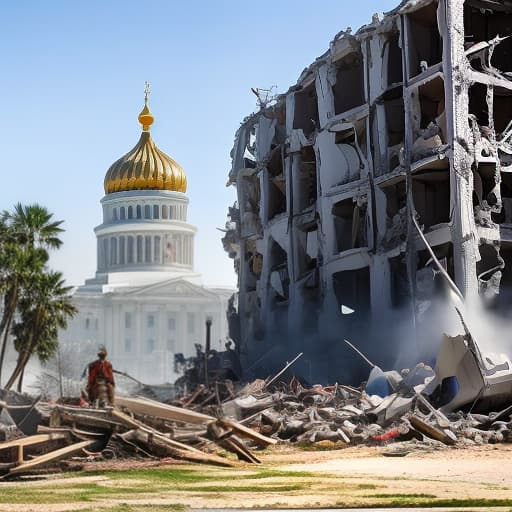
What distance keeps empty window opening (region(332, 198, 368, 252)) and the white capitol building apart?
66.8 m

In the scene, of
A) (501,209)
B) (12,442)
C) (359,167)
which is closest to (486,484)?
(12,442)

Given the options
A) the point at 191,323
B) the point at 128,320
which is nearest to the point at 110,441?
the point at 128,320

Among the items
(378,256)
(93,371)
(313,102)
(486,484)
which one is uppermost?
(313,102)

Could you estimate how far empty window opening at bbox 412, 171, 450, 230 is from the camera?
40.2 meters

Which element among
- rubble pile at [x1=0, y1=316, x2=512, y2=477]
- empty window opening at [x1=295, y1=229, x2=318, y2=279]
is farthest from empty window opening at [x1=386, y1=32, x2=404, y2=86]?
rubble pile at [x1=0, y1=316, x2=512, y2=477]

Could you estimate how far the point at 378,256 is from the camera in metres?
41.2

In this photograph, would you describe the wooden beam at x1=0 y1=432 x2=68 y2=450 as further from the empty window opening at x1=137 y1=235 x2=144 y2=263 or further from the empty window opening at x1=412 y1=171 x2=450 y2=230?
the empty window opening at x1=137 y1=235 x2=144 y2=263

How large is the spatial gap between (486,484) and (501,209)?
2524cm

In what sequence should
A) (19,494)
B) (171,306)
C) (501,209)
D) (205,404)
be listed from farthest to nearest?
(171,306), (501,209), (205,404), (19,494)

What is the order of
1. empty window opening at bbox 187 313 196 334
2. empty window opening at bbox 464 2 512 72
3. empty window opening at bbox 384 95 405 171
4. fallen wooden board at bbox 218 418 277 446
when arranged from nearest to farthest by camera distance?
1. fallen wooden board at bbox 218 418 277 446
2. empty window opening at bbox 464 2 512 72
3. empty window opening at bbox 384 95 405 171
4. empty window opening at bbox 187 313 196 334

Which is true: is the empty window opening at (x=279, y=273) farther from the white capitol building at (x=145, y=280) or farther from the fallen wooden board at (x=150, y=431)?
the white capitol building at (x=145, y=280)

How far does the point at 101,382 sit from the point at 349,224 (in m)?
24.7

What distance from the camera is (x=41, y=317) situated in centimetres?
4728

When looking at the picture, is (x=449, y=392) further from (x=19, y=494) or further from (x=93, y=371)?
(x=19, y=494)
